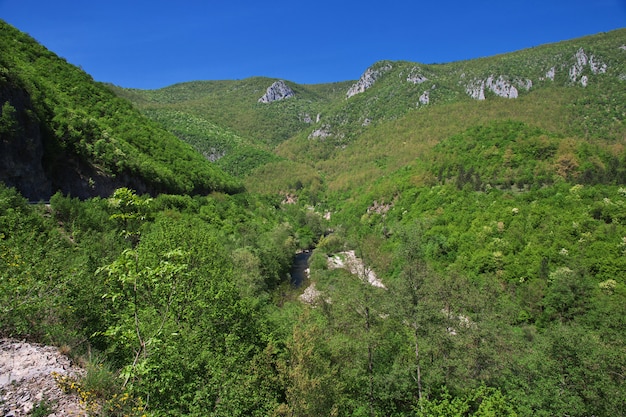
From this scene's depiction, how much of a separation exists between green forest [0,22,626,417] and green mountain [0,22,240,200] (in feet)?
0.84

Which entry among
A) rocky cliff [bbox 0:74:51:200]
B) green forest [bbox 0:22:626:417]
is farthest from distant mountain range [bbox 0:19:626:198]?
green forest [bbox 0:22:626:417]

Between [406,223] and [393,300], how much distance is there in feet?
194

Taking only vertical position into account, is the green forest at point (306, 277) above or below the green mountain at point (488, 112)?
below

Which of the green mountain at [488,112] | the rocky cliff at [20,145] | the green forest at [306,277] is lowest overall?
the green forest at [306,277]

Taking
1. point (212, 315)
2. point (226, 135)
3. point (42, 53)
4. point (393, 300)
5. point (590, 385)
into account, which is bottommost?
point (590, 385)

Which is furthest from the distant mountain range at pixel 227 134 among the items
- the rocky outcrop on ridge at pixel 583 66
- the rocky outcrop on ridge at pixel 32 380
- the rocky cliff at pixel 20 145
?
the rocky outcrop on ridge at pixel 32 380

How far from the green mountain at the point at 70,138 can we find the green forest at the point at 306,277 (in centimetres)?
26

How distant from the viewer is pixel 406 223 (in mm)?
77750

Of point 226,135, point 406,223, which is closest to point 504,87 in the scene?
point 406,223

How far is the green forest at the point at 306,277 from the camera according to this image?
993cm

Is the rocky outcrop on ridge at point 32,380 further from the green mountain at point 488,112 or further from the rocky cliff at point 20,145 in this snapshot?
the green mountain at point 488,112

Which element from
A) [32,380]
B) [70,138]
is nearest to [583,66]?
[70,138]

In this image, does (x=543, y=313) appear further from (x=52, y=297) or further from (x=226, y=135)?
(x=226, y=135)

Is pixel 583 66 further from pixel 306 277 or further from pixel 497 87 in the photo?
pixel 306 277
